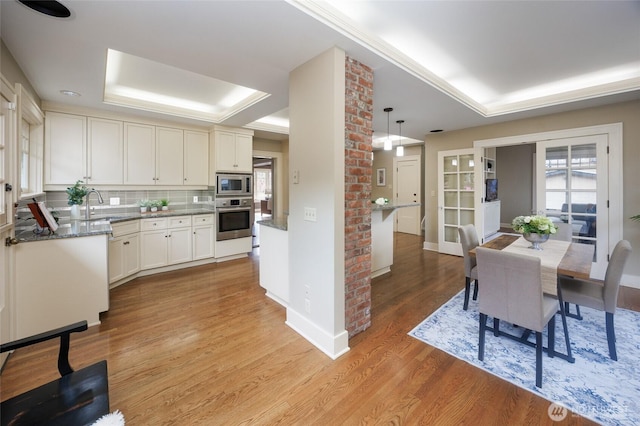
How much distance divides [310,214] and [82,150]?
355 cm

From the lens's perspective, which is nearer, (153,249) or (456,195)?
(153,249)

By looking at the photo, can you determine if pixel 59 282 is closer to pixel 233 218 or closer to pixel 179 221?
pixel 179 221

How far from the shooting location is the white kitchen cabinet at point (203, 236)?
4562 millimetres

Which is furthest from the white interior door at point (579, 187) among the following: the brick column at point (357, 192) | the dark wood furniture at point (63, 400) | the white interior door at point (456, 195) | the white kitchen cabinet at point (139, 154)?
the white kitchen cabinet at point (139, 154)

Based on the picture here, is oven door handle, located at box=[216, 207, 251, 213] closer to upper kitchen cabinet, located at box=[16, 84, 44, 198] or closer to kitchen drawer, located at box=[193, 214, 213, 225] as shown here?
kitchen drawer, located at box=[193, 214, 213, 225]

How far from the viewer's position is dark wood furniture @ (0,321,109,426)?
3.57 ft

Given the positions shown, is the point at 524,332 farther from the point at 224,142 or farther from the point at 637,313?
the point at 224,142

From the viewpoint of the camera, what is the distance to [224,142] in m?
4.76

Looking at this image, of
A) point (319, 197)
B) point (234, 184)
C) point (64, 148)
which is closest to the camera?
point (319, 197)

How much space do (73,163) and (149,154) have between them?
36.3 inches

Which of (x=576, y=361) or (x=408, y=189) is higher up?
(x=408, y=189)

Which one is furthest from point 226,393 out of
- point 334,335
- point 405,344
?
point 405,344

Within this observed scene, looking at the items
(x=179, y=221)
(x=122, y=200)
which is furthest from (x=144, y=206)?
(x=179, y=221)

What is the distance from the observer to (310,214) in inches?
93.5
